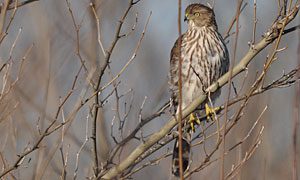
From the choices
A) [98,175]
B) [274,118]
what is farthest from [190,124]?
[274,118]

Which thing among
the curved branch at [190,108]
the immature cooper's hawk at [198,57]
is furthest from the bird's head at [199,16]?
the curved branch at [190,108]

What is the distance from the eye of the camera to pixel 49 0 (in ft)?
22.9

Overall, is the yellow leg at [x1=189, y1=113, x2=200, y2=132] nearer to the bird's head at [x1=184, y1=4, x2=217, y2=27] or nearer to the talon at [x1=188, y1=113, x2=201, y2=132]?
the talon at [x1=188, y1=113, x2=201, y2=132]

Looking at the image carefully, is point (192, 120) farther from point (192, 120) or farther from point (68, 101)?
point (68, 101)

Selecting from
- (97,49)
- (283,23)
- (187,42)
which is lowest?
(283,23)

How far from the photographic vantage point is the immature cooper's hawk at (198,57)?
573 centimetres

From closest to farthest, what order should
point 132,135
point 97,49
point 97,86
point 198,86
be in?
point 97,86
point 132,135
point 97,49
point 198,86

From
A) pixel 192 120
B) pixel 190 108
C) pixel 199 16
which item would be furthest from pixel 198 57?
pixel 190 108

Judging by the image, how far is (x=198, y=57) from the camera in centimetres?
583

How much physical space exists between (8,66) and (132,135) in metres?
1.02

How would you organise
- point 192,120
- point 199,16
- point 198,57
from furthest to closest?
point 199,16
point 198,57
point 192,120

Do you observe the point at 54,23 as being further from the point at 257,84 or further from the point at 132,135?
the point at 257,84

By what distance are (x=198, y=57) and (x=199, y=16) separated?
1.79 ft

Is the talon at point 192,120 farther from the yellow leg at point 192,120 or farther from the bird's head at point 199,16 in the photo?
the bird's head at point 199,16
